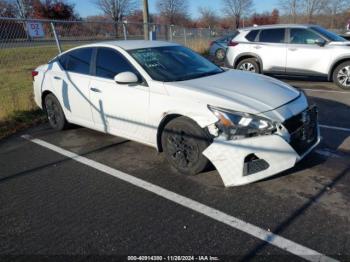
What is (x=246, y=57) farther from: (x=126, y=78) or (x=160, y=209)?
(x=160, y=209)

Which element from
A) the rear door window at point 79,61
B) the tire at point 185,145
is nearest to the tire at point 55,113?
the rear door window at point 79,61

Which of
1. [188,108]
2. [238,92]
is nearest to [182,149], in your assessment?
[188,108]

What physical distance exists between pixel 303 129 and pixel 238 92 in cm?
86

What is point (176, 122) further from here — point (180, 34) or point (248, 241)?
point (180, 34)

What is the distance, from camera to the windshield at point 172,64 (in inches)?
173

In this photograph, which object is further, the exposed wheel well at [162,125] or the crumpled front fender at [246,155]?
the exposed wheel well at [162,125]

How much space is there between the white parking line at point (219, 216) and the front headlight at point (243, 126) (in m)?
0.81

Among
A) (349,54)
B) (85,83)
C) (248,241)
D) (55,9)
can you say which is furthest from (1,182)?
(55,9)

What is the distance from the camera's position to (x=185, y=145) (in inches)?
154

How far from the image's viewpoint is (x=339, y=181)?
147 inches

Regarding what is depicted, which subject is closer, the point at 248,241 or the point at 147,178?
the point at 248,241

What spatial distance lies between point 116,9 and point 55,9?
10.0m

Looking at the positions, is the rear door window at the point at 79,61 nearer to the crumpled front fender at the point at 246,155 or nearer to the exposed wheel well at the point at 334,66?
the crumpled front fender at the point at 246,155

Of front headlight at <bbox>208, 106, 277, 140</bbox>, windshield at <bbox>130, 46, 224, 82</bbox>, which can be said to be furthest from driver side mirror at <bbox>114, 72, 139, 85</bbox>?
front headlight at <bbox>208, 106, 277, 140</bbox>
